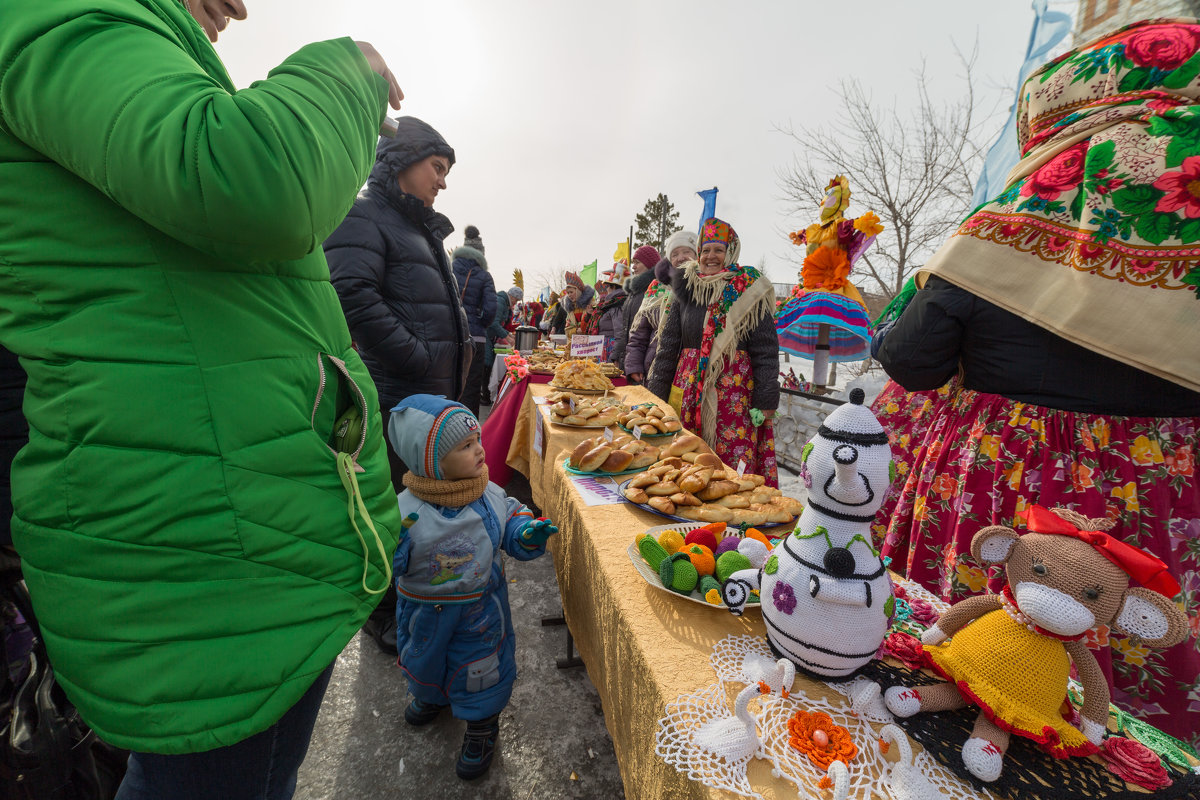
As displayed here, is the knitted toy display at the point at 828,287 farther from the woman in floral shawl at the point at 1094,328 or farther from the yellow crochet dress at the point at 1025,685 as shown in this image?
the yellow crochet dress at the point at 1025,685

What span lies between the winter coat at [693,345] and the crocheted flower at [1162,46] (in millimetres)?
1862

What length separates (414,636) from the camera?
1569 millimetres

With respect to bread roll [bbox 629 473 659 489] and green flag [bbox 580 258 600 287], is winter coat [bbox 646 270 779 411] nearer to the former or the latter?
bread roll [bbox 629 473 659 489]

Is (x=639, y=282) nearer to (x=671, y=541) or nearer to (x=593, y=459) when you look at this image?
(x=593, y=459)

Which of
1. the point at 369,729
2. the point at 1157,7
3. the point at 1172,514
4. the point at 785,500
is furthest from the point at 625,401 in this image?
the point at 1157,7

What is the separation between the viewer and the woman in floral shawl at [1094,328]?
39.4 inches

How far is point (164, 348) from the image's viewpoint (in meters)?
0.64

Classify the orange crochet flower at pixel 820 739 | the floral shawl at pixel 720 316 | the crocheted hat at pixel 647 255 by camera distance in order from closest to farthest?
the orange crochet flower at pixel 820 739 < the floral shawl at pixel 720 316 < the crocheted hat at pixel 647 255

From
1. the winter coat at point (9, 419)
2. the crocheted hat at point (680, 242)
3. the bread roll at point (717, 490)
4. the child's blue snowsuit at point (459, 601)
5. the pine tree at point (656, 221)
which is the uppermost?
the pine tree at point (656, 221)

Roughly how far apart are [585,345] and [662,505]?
2679 mm

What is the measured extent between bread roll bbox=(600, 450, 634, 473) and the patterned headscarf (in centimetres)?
183

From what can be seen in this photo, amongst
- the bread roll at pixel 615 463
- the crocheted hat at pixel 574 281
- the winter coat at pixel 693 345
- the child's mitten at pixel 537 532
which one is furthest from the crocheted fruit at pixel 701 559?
the crocheted hat at pixel 574 281

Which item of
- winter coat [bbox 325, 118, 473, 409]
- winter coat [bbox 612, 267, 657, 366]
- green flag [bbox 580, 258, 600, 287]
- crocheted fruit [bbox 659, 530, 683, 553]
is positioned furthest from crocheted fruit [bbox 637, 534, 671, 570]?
green flag [bbox 580, 258, 600, 287]

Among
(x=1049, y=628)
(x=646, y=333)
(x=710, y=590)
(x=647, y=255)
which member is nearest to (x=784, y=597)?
(x=710, y=590)
